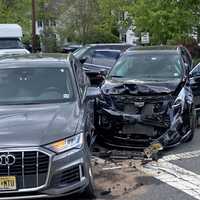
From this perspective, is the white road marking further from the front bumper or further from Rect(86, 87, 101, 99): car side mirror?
the front bumper

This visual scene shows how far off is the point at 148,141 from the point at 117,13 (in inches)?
1657

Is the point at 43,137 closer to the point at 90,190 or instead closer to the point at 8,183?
the point at 8,183

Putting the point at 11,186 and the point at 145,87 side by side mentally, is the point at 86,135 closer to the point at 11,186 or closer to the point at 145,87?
the point at 11,186

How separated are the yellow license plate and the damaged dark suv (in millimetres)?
3215

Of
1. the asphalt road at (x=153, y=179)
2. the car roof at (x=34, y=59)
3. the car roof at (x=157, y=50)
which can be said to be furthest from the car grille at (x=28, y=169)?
the car roof at (x=157, y=50)

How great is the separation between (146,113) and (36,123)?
10.1 ft

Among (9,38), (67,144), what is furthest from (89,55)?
(67,144)

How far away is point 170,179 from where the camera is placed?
7.43 meters

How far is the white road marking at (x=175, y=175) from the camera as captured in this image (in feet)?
22.7

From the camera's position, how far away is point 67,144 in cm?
616

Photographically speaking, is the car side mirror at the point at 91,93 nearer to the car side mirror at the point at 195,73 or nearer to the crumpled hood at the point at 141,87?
the crumpled hood at the point at 141,87

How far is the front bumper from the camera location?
5.96 metres

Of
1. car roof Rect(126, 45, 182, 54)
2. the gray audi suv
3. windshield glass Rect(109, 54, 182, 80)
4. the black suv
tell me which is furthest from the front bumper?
the black suv

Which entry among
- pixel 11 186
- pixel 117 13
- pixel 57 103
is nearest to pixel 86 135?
pixel 57 103
